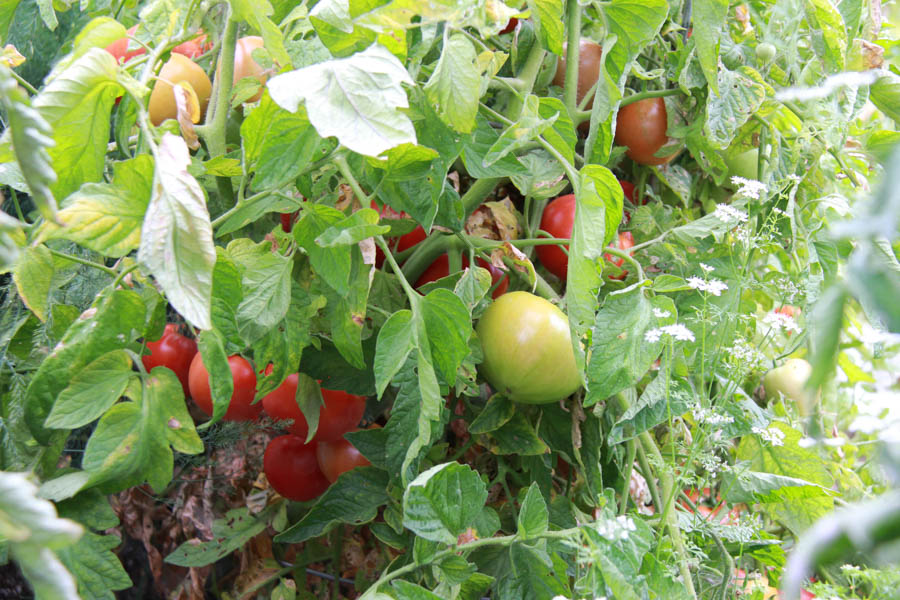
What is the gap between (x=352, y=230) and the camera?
40cm

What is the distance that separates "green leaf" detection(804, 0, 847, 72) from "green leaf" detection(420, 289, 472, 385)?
0.36 m

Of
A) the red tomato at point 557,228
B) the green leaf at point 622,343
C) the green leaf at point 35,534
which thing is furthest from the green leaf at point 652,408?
the green leaf at point 35,534

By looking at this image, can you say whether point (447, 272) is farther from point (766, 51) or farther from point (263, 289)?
point (766, 51)

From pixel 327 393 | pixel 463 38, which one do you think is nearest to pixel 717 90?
pixel 463 38

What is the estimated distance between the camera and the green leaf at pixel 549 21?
1.55 feet

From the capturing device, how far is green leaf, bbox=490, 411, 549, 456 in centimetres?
54

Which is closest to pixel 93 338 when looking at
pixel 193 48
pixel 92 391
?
pixel 92 391

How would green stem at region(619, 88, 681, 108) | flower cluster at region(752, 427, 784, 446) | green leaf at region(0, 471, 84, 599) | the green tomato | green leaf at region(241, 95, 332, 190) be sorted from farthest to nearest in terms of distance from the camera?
the green tomato → green stem at region(619, 88, 681, 108) → flower cluster at region(752, 427, 784, 446) → green leaf at region(241, 95, 332, 190) → green leaf at region(0, 471, 84, 599)

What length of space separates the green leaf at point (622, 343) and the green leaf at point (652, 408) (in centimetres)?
2

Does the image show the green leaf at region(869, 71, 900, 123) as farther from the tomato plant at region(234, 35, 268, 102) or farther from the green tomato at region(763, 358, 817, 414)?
the tomato plant at region(234, 35, 268, 102)

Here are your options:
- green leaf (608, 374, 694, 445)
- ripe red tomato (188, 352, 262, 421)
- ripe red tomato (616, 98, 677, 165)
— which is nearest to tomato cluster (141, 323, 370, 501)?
ripe red tomato (188, 352, 262, 421)

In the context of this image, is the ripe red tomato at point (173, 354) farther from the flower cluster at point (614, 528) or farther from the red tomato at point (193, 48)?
the flower cluster at point (614, 528)

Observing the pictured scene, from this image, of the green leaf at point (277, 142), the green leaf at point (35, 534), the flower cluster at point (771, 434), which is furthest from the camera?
the flower cluster at point (771, 434)

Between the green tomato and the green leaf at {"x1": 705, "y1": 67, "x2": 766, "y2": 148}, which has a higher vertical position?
the green leaf at {"x1": 705, "y1": 67, "x2": 766, "y2": 148}
